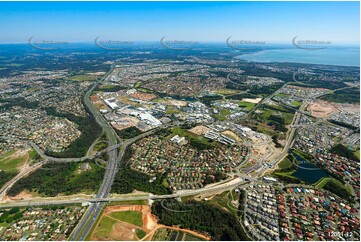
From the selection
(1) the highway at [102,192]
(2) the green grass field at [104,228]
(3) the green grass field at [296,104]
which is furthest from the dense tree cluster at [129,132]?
(3) the green grass field at [296,104]

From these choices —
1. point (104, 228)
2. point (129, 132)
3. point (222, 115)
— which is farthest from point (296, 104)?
point (104, 228)

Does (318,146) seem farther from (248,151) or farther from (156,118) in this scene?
(156,118)

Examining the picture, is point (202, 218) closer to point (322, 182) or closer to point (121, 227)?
point (121, 227)

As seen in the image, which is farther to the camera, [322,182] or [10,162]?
[10,162]

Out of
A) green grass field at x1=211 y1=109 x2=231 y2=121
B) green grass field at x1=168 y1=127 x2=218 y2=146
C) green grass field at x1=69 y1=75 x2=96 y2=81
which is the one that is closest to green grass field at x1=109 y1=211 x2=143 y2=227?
green grass field at x1=168 y1=127 x2=218 y2=146

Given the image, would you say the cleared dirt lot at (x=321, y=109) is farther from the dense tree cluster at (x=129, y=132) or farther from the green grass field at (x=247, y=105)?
the dense tree cluster at (x=129, y=132)

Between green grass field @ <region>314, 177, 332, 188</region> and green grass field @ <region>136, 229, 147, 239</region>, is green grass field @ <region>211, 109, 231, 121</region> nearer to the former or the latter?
green grass field @ <region>314, 177, 332, 188</region>

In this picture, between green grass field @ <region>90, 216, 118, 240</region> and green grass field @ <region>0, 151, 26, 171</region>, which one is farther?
green grass field @ <region>0, 151, 26, 171</region>
